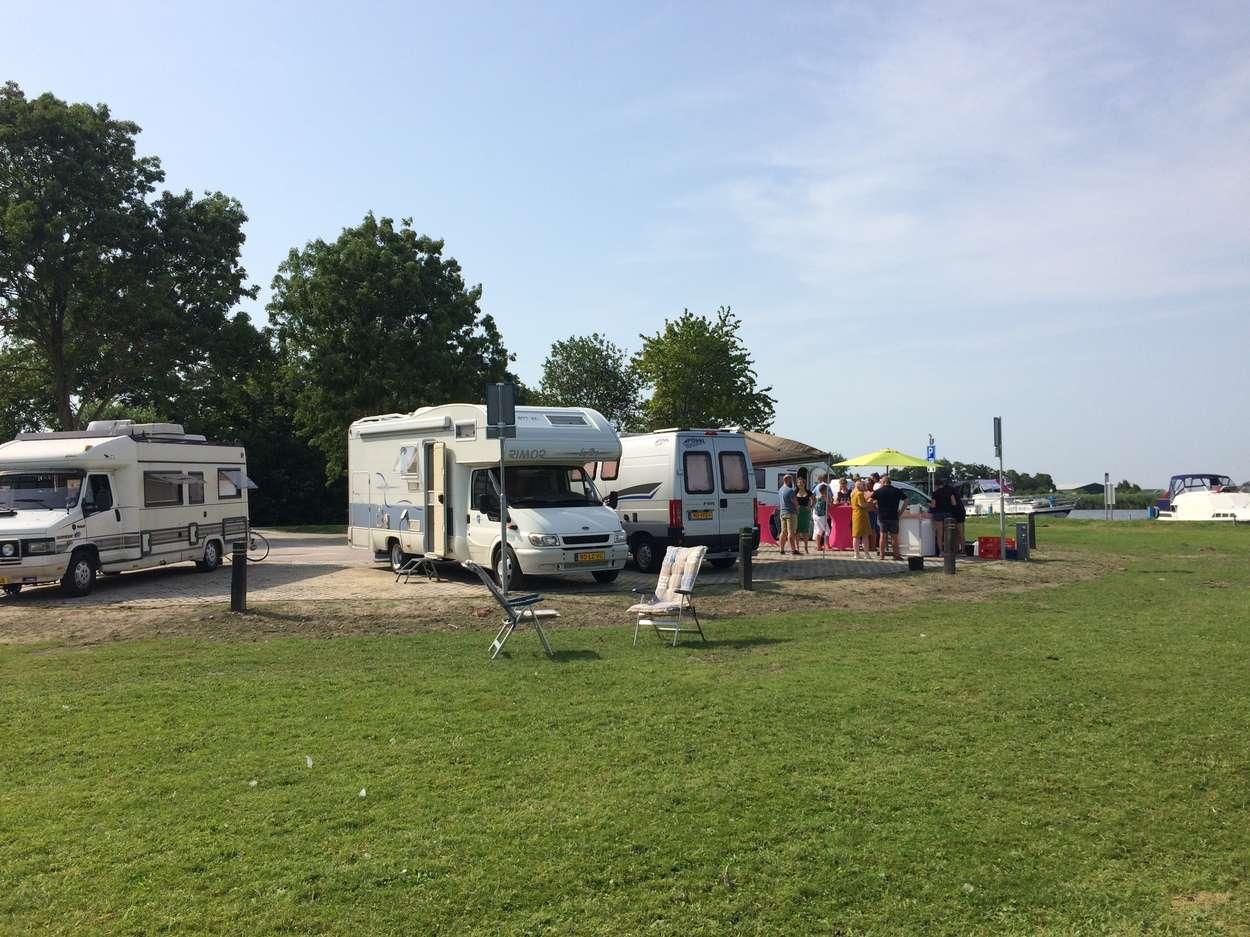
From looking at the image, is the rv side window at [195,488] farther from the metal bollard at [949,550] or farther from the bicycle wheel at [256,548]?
the metal bollard at [949,550]

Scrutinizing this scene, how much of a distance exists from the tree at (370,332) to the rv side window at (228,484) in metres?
14.0

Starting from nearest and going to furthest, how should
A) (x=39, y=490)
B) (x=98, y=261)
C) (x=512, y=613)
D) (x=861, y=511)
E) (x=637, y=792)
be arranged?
(x=637, y=792)
(x=512, y=613)
(x=39, y=490)
(x=861, y=511)
(x=98, y=261)

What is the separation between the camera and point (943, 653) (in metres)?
9.34

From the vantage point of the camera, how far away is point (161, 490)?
1750 centimetres

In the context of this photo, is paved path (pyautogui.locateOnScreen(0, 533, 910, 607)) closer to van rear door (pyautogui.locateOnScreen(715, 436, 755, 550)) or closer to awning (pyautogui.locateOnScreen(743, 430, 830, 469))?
van rear door (pyautogui.locateOnScreen(715, 436, 755, 550))

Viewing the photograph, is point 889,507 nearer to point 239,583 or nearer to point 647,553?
point 647,553

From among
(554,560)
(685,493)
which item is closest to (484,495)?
(554,560)

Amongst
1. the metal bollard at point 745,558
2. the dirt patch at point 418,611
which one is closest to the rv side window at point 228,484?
the dirt patch at point 418,611

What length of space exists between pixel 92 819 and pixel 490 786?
2.05m

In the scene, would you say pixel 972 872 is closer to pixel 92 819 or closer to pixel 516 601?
pixel 92 819

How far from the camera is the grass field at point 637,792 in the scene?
4.15 m

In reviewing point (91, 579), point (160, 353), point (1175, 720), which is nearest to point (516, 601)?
point (1175, 720)

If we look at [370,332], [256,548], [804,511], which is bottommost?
[256,548]

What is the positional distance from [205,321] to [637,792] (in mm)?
31003
